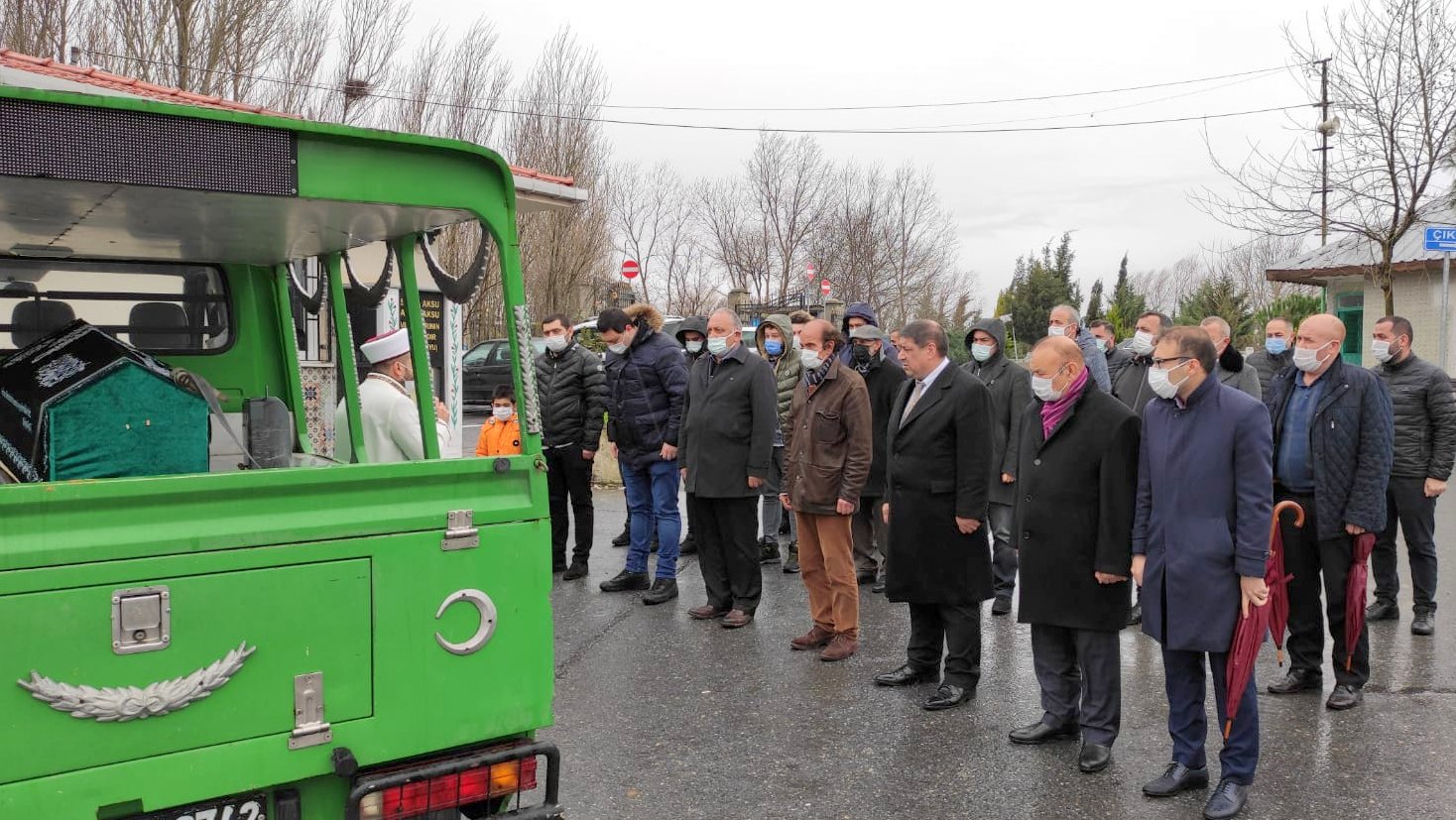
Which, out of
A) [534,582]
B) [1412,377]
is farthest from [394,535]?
[1412,377]

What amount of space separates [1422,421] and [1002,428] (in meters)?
2.39

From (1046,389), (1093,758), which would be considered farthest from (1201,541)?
(1093,758)

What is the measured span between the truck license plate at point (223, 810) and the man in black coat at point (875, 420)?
17.1ft

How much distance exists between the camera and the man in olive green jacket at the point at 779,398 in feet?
28.4

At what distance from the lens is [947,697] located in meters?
5.30

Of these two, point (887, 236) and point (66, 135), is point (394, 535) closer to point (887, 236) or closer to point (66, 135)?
point (66, 135)

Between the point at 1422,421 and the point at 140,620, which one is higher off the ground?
the point at 1422,421

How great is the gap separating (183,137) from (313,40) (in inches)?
724

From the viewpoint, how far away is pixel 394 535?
271cm

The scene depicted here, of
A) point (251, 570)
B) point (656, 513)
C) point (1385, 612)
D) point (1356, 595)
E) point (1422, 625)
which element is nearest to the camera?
point (251, 570)

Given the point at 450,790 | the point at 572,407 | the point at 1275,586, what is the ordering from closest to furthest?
the point at 450,790, the point at 1275,586, the point at 572,407

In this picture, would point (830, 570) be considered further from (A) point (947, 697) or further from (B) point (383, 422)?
(B) point (383, 422)

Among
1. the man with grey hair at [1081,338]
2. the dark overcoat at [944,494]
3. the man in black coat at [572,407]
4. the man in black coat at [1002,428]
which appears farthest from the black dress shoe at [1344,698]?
the man in black coat at [572,407]

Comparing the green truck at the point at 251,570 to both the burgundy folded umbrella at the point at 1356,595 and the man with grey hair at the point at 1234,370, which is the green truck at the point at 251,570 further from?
the man with grey hair at the point at 1234,370
